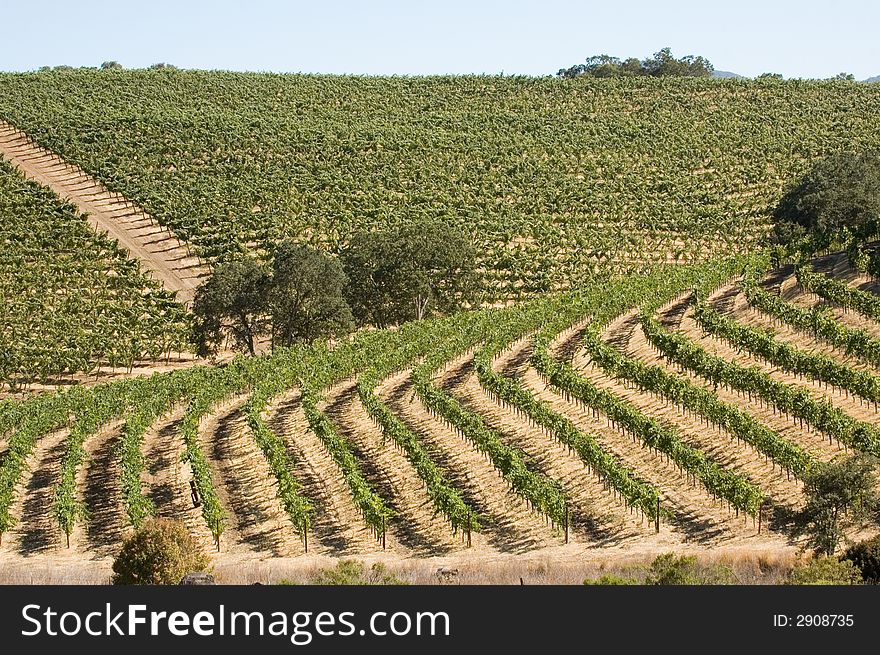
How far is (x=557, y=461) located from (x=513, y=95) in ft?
352

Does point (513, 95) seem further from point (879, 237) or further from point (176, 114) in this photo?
point (879, 237)

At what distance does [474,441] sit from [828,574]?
66.9 ft

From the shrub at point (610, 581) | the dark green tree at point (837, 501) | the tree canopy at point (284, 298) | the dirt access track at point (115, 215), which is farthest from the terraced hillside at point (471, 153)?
the shrub at point (610, 581)

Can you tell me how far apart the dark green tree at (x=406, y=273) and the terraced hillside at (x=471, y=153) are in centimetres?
861

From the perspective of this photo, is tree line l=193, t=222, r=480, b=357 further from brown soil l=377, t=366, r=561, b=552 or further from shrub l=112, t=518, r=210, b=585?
shrub l=112, t=518, r=210, b=585

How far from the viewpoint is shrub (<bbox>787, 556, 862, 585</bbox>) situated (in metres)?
24.1

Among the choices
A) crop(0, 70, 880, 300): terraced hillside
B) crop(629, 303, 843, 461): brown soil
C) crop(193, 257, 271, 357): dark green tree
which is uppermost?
crop(0, 70, 880, 300): terraced hillside

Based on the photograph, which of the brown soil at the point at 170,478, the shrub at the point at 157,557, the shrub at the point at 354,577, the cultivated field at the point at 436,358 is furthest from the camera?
the brown soil at the point at 170,478

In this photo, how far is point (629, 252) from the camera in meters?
95.9

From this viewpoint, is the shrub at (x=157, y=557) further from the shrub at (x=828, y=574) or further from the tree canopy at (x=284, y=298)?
the tree canopy at (x=284, y=298)

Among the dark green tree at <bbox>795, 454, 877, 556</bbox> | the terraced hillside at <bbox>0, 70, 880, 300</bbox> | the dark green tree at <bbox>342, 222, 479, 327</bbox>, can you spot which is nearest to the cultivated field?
the terraced hillside at <bbox>0, 70, 880, 300</bbox>

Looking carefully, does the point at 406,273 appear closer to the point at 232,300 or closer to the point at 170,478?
the point at 232,300

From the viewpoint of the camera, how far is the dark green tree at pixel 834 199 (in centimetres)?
A: 7456

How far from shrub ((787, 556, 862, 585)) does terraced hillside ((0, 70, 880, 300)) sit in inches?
2444
